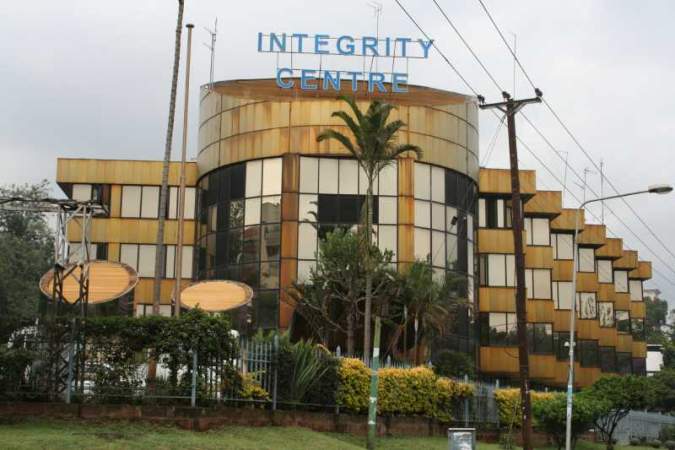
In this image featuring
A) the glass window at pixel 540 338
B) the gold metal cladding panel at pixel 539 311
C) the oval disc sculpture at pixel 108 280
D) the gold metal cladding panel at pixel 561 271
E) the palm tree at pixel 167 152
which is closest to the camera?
the oval disc sculpture at pixel 108 280

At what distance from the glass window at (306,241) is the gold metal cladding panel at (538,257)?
1814 cm

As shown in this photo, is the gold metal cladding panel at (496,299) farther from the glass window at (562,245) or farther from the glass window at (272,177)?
the glass window at (272,177)

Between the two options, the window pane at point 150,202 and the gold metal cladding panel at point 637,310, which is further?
the gold metal cladding panel at point 637,310

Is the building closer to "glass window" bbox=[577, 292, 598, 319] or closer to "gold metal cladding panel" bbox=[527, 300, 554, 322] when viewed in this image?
"gold metal cladding panel" bbox=[527, 300, 554, 322]

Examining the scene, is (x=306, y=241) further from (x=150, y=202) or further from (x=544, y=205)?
(x=544, y=205)

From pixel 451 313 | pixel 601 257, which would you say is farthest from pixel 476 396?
pixel 601 257

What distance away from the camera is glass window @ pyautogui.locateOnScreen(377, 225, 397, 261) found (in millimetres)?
49375

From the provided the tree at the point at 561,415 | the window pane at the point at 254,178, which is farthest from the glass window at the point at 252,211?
the tree at the point at 561,415

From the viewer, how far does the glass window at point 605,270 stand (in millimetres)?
79750

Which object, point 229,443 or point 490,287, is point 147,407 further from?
point 490,287

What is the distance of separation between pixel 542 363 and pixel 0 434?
145ft

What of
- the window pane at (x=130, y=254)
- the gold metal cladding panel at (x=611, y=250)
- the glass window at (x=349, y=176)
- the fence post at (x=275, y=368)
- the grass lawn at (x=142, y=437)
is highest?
the gold metal cladding panel at (x=611, y=250)

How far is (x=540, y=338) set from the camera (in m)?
60.8

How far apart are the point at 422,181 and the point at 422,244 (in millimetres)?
3382
